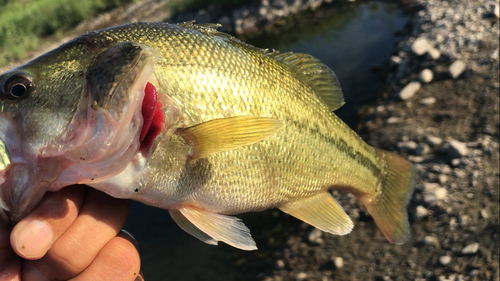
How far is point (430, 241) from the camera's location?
3.47 metres

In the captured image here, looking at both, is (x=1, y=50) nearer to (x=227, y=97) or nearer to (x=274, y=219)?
(x=274, y=219)

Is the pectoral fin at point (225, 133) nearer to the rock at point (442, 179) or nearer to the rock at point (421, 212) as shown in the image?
the rock at point (421, 212)

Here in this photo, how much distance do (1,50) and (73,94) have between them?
A: 14.4 meters

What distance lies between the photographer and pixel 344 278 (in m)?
3.50

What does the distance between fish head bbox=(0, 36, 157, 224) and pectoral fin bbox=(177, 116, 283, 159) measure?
271mm

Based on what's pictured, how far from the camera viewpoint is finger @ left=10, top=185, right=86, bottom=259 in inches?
50.4

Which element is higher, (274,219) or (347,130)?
(347,130)

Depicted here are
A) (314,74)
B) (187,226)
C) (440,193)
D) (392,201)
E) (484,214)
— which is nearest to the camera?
(187,226)

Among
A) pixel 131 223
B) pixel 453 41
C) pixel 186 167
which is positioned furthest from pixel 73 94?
pixel 453 41

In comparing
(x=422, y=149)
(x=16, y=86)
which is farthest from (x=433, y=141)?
(x=16, y=86)

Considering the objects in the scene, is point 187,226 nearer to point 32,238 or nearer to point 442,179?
point 32,238

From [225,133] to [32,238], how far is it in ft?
2.73

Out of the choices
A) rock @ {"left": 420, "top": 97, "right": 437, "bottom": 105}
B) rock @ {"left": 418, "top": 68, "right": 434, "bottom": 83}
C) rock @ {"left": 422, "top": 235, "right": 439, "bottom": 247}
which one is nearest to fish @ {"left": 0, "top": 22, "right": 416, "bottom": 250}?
rock @ {"left": 422, "top": 235, "right": 439, "bottom": 247}

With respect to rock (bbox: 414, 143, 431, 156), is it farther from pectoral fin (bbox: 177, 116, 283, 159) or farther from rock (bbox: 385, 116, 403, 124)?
pectoral fin (bbox: 177, 116, 283, 159)
